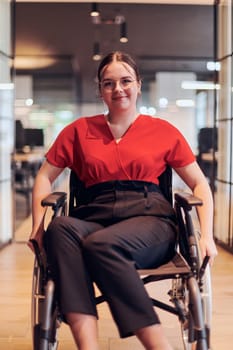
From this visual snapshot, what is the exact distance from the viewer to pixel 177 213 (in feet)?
5.97

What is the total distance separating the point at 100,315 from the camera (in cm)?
245

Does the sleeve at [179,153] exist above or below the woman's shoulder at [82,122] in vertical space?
below

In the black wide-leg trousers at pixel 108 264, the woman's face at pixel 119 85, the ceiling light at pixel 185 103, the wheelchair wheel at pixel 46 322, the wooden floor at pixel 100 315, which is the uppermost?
the ceiling light at pixel 185 103

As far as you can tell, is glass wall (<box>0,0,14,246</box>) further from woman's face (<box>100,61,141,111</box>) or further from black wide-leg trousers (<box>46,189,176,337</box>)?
black wide-leg trousers (<box>46,189,176,337</box>)

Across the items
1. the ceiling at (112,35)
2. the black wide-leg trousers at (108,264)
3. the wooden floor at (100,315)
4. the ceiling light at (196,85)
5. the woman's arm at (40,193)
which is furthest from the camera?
the ceiling light at (196,85)

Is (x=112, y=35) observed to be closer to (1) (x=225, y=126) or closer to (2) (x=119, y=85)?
(1) (x=225, y=126)

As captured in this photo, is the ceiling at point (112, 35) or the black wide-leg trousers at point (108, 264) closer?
the black wide-leg trousers at point (108, 264)

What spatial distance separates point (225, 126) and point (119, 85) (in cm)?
244

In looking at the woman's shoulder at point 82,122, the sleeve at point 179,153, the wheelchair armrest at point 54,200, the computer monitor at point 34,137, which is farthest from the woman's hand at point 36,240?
the computer monitor at point 34,137

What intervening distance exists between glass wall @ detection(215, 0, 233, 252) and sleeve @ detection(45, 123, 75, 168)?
2.37 meters

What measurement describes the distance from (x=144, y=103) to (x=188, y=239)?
9634 mm

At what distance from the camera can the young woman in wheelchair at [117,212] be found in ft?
4.83

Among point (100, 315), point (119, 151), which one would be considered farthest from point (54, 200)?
point (100, 315)

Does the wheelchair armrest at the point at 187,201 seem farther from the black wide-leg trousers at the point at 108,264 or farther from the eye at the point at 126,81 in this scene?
→ the eye at the point at 126,81
